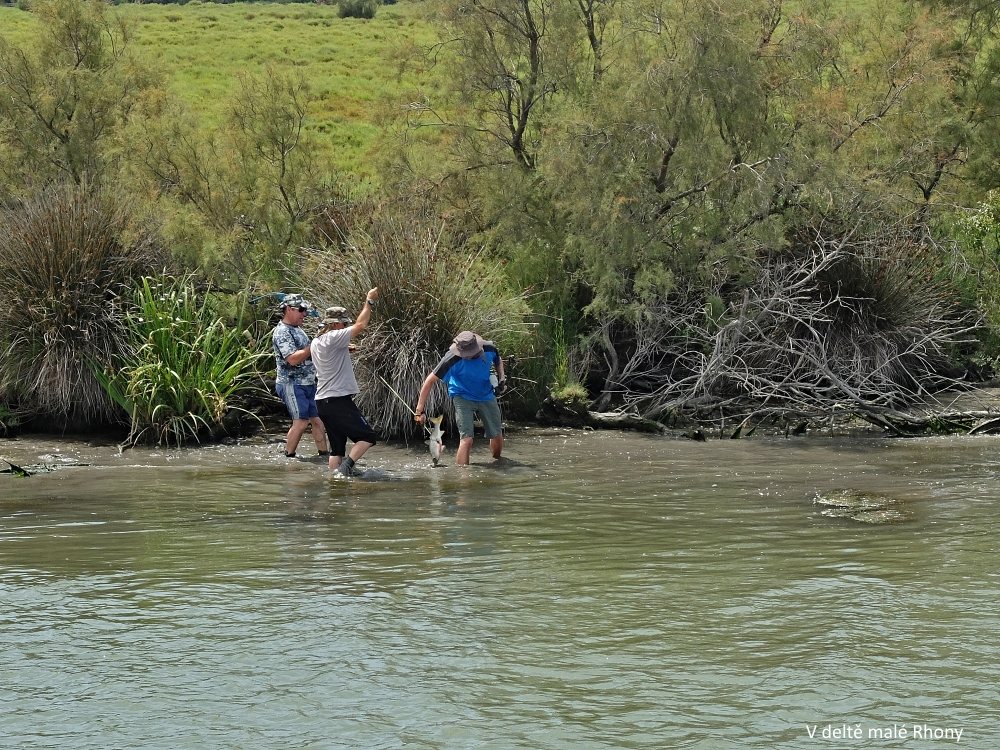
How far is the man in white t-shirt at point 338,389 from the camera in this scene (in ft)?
41.0

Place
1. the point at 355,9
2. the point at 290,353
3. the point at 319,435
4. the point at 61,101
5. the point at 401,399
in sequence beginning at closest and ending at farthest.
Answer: the point at 290,353 → the point at 319,435 → the point at 401,399 → the point at 61,101 → the point at 355,9

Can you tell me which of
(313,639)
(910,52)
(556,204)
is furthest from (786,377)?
(313,639)

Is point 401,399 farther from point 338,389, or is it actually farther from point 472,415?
point 338,389

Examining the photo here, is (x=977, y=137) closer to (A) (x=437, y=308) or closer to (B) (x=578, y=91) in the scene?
(B) (x=578, y=91)

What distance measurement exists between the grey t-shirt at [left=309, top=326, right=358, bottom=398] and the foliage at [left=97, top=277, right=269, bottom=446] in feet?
8.76

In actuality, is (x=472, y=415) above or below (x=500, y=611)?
above

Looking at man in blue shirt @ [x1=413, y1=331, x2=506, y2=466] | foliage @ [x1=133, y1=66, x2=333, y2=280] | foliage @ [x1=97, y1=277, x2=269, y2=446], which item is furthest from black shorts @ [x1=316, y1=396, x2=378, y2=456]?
foliage @ [x1=133, y1=66, x2=333, y2=280]

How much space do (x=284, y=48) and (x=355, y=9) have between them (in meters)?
15.4

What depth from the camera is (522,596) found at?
7.98m

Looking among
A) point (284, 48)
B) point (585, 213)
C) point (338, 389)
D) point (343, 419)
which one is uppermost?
point (284, 48)

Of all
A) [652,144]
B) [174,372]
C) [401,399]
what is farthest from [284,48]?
[401,399]

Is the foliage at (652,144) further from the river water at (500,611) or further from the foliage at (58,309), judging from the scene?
the foliage at (58,309)

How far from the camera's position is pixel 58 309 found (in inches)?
591

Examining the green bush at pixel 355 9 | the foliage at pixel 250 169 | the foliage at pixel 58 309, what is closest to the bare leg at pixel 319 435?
the foliage at pixel 58 309
